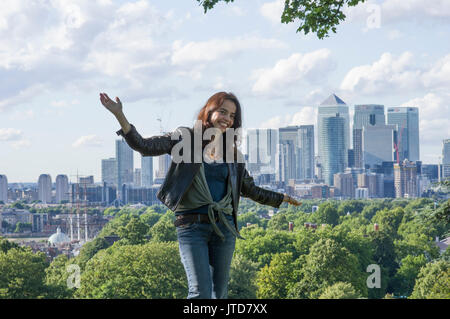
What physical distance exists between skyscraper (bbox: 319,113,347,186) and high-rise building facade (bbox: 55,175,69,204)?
7335 centimetres

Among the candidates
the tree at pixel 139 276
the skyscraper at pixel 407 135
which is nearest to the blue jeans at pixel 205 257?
the tree at pixel 139 276

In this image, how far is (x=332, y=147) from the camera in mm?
190375

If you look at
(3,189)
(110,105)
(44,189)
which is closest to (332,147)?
(44,189)

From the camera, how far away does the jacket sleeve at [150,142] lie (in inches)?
136

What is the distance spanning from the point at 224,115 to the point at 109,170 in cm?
15963

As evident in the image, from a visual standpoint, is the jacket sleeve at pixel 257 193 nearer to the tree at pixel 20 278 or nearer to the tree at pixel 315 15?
the tree at pixel 315 15

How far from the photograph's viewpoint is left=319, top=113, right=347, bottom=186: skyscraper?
7407 inches

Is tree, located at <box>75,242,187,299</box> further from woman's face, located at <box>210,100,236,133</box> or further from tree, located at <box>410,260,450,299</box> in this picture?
woman's face, located at <box>210,100,236,133</box>

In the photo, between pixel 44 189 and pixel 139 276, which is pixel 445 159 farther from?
pixel 139 276

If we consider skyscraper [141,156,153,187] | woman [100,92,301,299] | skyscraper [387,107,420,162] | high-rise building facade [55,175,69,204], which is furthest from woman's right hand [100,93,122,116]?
skyscraper [387,107,420,162]

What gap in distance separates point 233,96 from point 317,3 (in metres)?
3.86

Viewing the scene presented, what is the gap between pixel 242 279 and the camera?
90.9 ft
